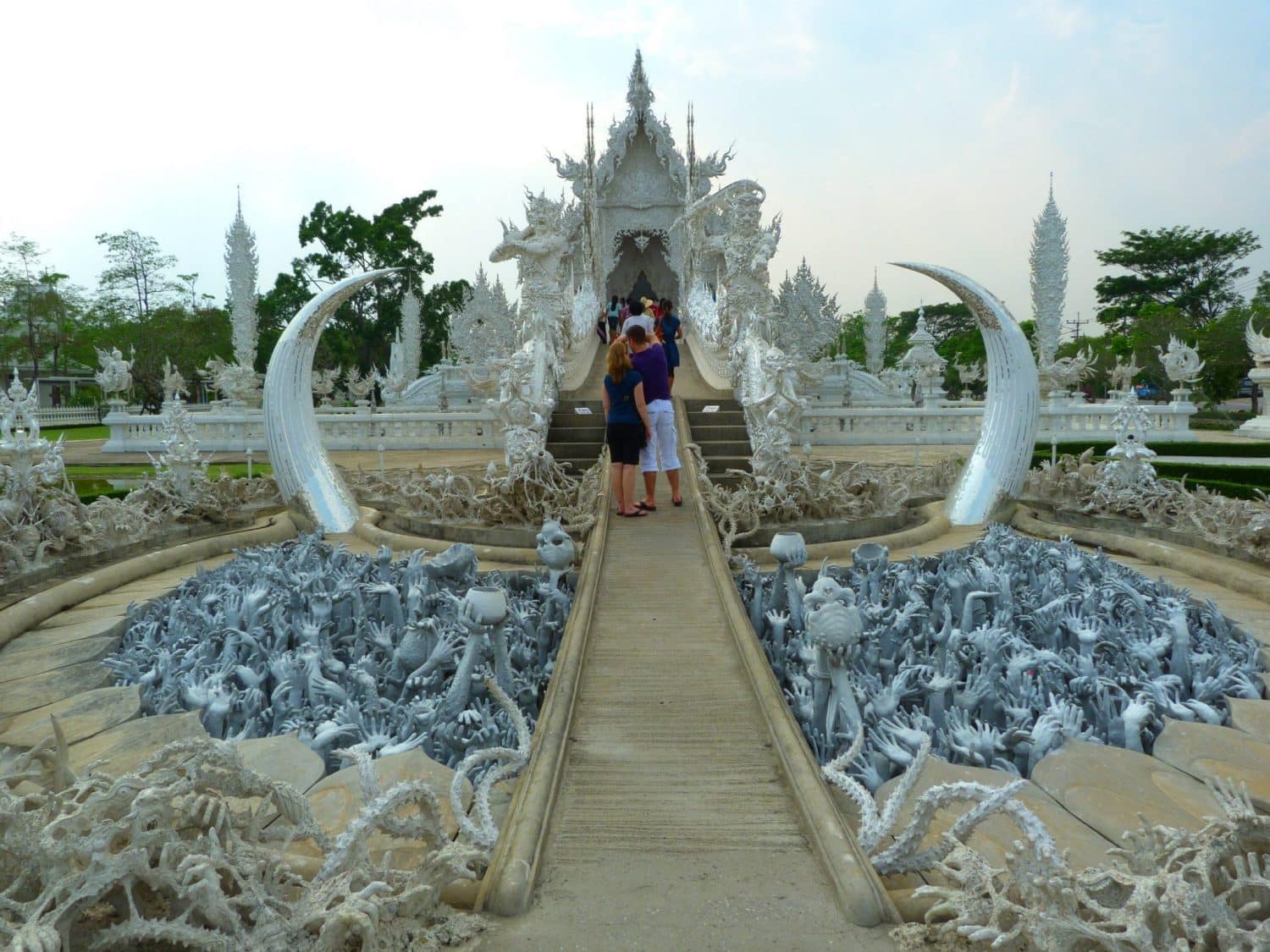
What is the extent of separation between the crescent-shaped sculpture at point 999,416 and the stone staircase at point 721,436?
6.67 feet

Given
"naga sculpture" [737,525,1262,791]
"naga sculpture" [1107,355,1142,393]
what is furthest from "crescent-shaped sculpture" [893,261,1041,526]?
"naga sculpture" [1107,355,1142,393]

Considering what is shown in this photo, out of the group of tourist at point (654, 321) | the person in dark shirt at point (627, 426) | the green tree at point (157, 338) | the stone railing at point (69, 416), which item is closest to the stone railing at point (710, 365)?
the group of tourist at point (654, 321)

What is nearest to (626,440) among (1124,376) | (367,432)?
(367,432)

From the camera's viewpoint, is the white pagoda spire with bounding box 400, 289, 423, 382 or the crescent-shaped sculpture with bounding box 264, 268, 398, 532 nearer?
the crescent-shaped sculpture with bounding box 264, 268, 398, 532

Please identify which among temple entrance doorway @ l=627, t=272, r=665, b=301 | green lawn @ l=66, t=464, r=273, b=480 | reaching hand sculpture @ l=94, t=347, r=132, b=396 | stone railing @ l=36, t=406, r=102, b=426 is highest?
temple entrance doorway @ l=627, t=272, r=665, b=301

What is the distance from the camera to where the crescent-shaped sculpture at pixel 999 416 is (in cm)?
709

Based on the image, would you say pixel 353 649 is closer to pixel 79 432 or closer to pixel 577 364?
pixel 577 364

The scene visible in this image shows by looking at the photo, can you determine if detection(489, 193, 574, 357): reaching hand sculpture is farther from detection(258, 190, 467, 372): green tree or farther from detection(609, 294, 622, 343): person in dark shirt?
detection(258, 190, 467, 372): green tree

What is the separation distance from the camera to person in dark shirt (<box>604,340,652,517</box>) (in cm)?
605

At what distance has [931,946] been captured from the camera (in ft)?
6.66

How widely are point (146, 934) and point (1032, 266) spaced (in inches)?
981

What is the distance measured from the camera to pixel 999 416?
23.6 ft

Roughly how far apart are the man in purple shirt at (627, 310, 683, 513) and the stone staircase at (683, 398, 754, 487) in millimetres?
1396

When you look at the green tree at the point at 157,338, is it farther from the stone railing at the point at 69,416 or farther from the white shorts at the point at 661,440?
the white shorts at the point at 661,440
